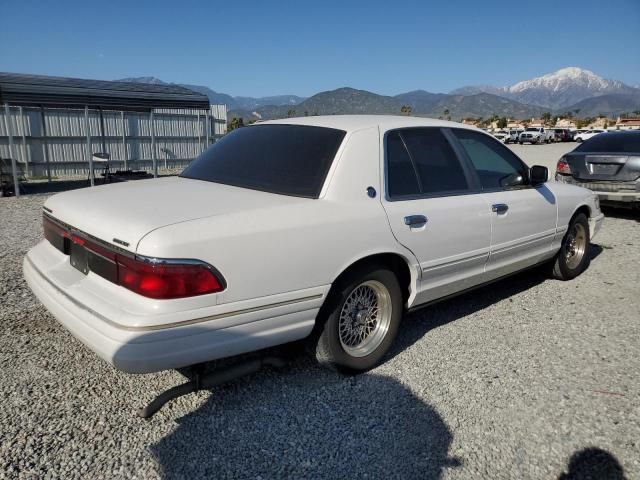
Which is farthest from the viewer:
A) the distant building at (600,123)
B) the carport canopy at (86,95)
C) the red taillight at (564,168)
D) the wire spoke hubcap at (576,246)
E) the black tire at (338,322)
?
the distant building at (600,123)

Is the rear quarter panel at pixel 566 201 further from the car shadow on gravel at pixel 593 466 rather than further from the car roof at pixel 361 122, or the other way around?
the car shadow on gravel at pixel 593 466

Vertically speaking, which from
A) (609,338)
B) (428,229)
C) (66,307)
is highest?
(428,229)

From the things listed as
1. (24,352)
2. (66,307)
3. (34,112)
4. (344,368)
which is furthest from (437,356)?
(34,112)

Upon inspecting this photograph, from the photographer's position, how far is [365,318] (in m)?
3.31

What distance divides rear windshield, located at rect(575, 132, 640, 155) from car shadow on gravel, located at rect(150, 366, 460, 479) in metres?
7.55

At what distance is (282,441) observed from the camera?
2586 mm

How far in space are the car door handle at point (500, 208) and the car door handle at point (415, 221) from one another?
86cm

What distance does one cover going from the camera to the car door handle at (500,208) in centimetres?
390

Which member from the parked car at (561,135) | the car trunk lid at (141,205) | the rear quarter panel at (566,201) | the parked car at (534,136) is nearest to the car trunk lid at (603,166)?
the rear quarter panel at (566,201)

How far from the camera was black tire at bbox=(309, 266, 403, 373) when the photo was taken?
299 cm

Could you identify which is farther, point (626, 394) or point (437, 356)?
point (437, 356)

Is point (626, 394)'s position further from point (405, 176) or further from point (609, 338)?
point (405, 176)

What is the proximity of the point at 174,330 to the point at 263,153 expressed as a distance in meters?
1.59

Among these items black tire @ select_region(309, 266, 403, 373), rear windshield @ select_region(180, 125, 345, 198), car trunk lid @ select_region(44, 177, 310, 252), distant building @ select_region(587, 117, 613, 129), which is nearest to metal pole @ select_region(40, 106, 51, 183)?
rear windshield @ select_region(180, 125, 345, 198)
